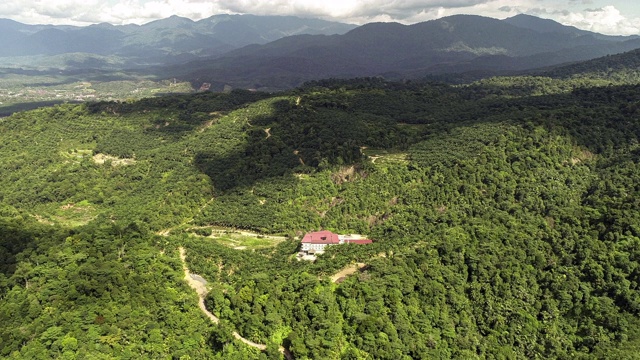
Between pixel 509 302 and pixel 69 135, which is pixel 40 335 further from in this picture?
pixel 69 135

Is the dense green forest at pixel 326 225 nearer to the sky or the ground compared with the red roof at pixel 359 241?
nearer to the sky

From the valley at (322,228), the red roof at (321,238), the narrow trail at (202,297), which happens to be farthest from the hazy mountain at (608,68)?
the narrow trail at (202,297)

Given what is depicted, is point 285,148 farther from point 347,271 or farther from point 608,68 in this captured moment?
point 608,68

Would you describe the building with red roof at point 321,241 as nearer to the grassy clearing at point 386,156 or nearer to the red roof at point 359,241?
the red roof at point 359,241

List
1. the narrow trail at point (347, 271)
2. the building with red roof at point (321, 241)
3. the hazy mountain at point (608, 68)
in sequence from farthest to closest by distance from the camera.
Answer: the hazy mountain at point (608, 68) → the building with red roof at point (321, 241) → the narrow trail at point (347, 271)

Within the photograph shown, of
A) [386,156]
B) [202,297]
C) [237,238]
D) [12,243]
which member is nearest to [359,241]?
[237,238]

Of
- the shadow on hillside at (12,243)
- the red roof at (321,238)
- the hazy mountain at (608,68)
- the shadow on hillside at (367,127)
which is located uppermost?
the hazy mountain at (608,68)
